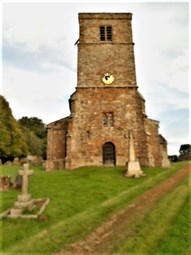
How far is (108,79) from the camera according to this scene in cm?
2622

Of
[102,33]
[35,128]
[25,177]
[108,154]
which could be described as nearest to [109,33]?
[102,33]

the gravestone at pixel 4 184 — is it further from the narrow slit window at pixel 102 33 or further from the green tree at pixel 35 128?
the green tree at pixel 35 128

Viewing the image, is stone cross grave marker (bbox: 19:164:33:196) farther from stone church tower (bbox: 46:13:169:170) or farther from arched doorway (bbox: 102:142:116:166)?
arched doorway (bbox: 102:142:116:166)

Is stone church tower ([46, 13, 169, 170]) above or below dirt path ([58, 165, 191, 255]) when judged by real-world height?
above

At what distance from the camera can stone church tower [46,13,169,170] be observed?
24359 mm

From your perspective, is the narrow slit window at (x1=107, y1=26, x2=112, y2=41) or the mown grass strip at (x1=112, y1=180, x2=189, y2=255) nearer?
the mown grass strip at (x1=112, y1=180, x2=189, y2=255)

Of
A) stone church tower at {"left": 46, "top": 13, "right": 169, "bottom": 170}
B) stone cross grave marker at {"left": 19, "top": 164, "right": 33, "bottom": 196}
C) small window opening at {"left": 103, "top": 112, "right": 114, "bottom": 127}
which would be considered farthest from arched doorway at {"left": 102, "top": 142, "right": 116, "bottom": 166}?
stone cross grave marker at {"left": 19, "top": 164, "right": 33, "bottom": 196}

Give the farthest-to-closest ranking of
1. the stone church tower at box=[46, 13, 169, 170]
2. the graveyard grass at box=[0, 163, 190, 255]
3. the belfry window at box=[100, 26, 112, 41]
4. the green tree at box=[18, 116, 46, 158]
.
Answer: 1. the green tree at box=[18, 116, 46, 158]
2. the belfry window at box=[100, 26, 112, 41]
3. the stone church tower at box=[46, 13, 169, 170]
4. the graveyard grass at box=[0, 163, 190, 255]

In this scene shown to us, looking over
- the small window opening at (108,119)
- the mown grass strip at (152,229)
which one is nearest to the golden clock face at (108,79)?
the small window opening at (108,119)

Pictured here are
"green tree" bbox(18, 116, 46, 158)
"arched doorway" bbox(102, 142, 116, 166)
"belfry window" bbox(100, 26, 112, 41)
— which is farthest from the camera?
"green tree" bbox(18, 116, 46, 158)

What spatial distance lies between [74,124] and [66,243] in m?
18.6

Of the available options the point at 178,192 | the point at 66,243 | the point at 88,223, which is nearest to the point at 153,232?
the point at 88,223

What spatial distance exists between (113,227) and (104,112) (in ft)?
60.3

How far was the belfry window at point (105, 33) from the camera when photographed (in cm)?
2800
